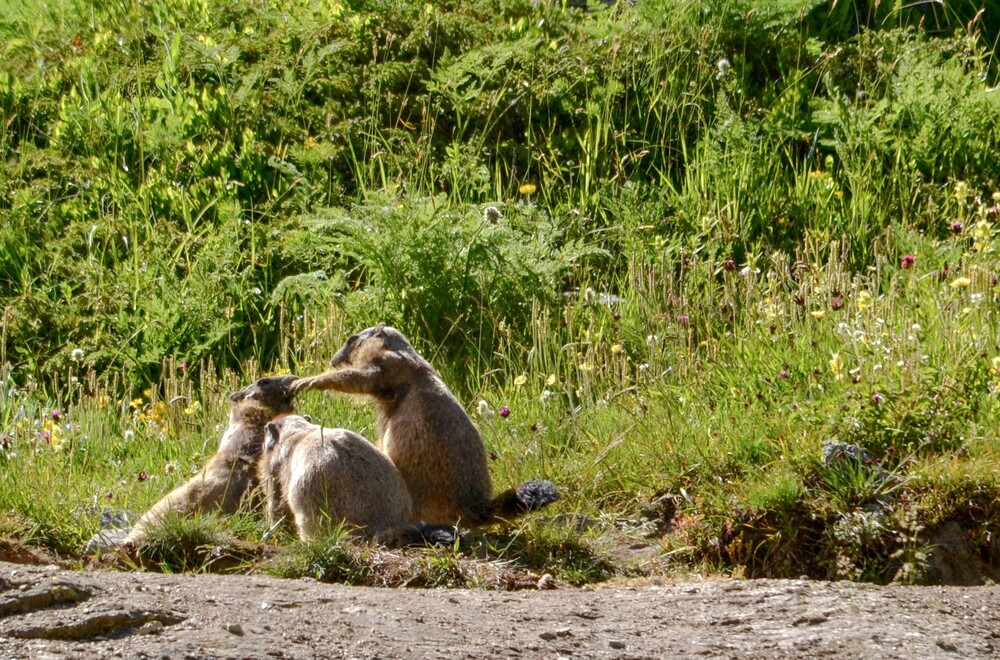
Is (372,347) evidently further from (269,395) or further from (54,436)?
(54,436)

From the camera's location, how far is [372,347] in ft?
23.6

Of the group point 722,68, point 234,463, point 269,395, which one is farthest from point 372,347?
point 722,68

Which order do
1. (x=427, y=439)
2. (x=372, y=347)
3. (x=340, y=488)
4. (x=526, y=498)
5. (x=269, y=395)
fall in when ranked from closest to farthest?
(x=340, y=488)
(x=526, y=498)
(x=427, y=439)
(x=372, y=347)
(x=269, y=395)

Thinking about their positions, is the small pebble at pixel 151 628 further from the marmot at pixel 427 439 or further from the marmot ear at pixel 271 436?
the marmot ear at pixel 271 436

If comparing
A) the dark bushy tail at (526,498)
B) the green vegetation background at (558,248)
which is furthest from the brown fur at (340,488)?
the green vegetation background at (558,248)

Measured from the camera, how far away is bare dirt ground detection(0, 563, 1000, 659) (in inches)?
167

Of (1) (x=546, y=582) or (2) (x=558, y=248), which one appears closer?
(1) (x=546, y=582)

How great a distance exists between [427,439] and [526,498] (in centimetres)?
73

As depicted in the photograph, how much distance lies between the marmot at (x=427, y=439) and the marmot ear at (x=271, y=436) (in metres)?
0.44

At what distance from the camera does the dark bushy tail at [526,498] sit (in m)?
6.14

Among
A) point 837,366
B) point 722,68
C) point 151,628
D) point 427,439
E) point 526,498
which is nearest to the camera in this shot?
point 151,628

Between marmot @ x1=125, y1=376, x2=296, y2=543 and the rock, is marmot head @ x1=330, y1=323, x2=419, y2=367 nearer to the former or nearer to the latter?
marmot @ x1=125, y1=376, x2=296, y2=543

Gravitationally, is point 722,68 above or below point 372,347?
above

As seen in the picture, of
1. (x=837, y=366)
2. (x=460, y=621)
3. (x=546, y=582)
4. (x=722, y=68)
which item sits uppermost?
(x=722, y=68)
